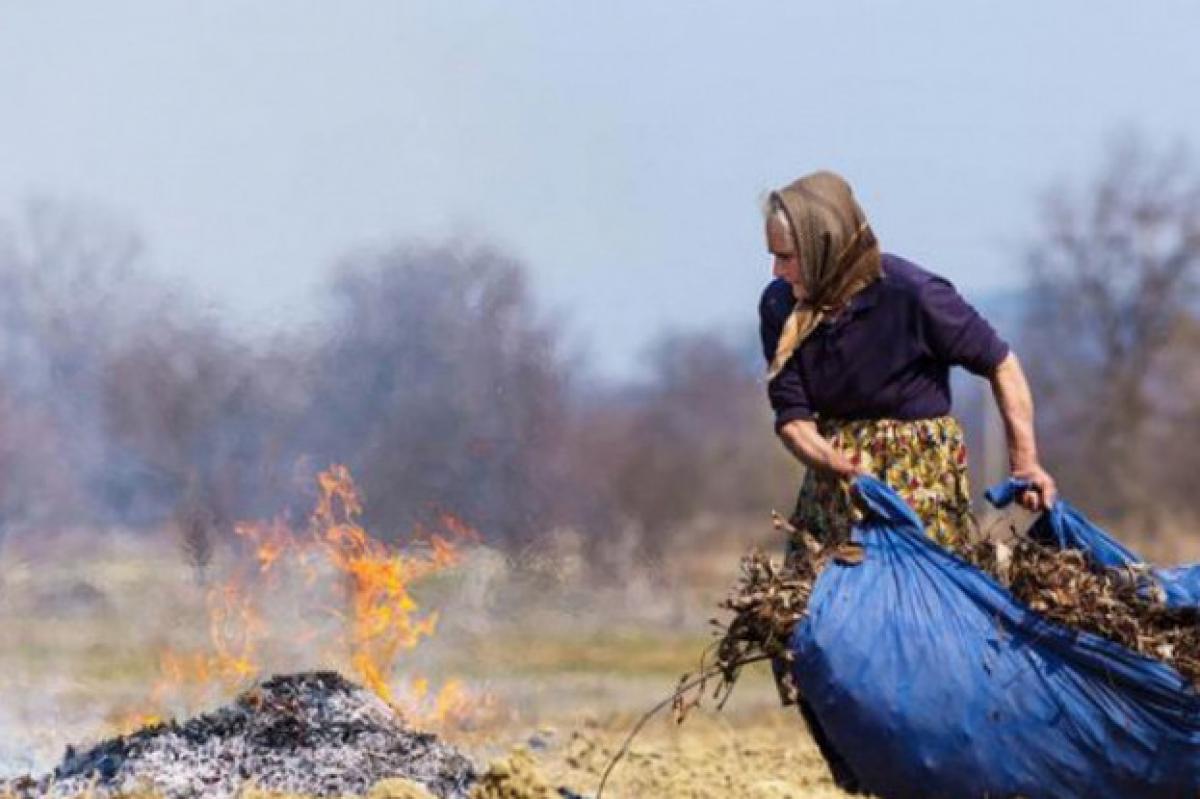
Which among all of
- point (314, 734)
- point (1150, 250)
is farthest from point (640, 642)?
point (1150, 250)

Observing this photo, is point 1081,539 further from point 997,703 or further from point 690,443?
point 690,443

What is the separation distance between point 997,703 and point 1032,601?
27 cm

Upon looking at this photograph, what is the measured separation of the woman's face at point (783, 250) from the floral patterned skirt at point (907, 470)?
15.4 inches

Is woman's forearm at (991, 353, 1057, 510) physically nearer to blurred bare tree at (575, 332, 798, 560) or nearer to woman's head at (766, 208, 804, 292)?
woman's head at (766, 208, 804, 292)

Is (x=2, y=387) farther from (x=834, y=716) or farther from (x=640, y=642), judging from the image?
(x=834, y=716)

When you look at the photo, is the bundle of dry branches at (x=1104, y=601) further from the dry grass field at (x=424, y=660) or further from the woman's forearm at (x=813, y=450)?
the dry grass field at (x=424, y=660)

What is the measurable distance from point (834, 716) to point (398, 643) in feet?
12.5

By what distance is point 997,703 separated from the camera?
6.11 meters

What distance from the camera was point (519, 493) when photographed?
12.3 meters

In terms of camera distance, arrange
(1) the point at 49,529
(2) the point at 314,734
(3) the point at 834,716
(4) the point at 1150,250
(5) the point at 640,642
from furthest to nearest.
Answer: (4) the point at 1150,250 → (5) the point at 640,642 → (1) the point at 49,529 → (2) the point at 314,734 → (3) the point at 834,716

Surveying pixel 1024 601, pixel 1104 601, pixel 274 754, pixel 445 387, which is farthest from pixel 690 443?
pixel 1104 601

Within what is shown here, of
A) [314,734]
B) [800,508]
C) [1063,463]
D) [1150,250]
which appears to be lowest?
[314,734]

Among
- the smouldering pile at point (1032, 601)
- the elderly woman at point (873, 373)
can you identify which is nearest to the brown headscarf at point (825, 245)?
the elderly woman at point (873, 373)

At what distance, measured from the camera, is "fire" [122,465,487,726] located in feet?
32.2
